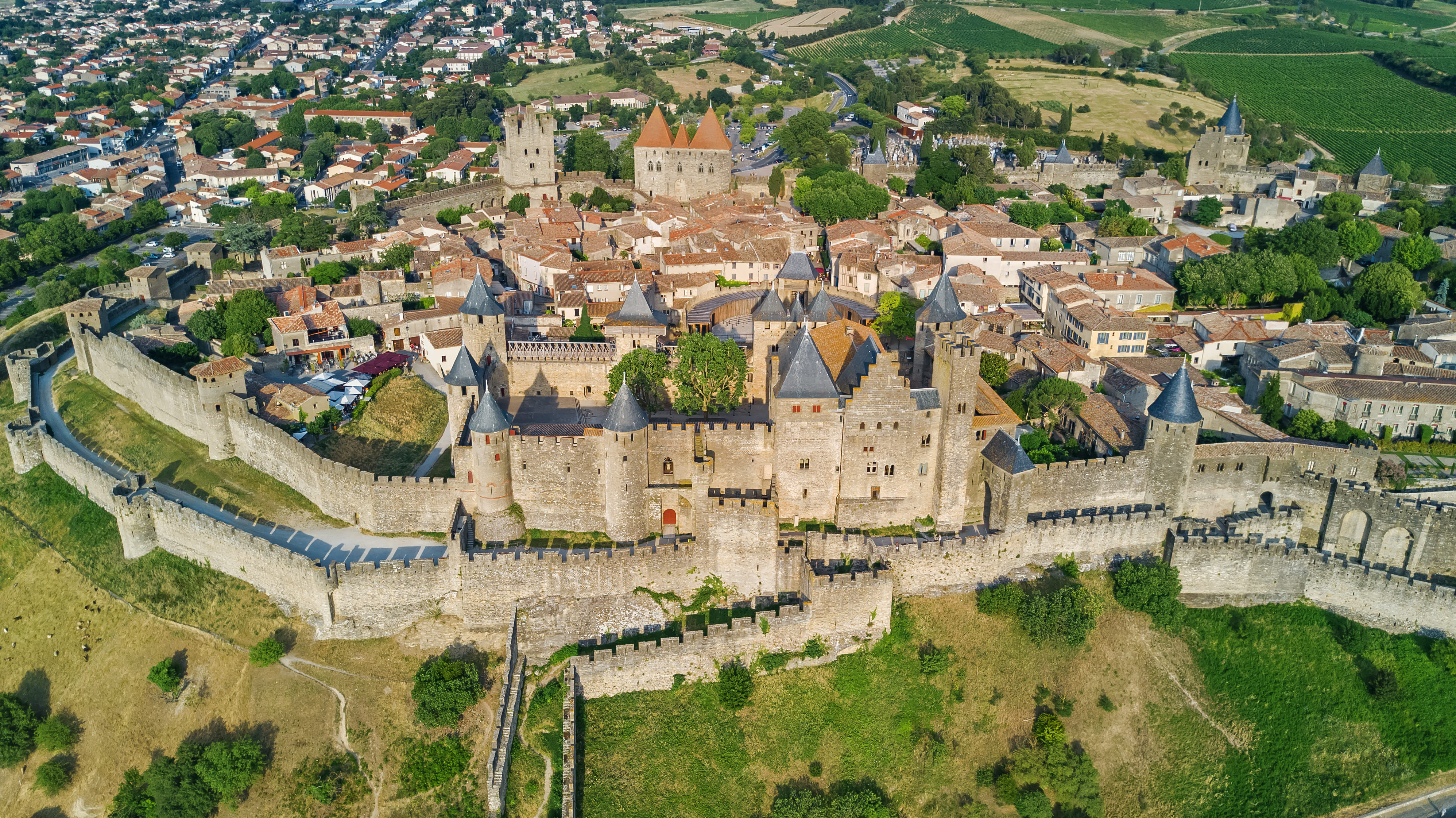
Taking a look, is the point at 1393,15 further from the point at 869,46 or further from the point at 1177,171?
the point at 1177,171

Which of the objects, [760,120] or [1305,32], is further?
[1305,32]

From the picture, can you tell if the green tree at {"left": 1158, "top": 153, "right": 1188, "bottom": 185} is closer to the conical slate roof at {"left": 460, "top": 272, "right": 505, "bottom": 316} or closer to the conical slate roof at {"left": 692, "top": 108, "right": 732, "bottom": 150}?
the conical slate roof at {"left": 692, "top": 108, "right": 732, "bottom": 150}

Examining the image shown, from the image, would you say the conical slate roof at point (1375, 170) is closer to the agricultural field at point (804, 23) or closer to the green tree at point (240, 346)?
the green tree at point (240, 346)

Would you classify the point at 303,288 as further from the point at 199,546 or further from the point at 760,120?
the point at 760,120

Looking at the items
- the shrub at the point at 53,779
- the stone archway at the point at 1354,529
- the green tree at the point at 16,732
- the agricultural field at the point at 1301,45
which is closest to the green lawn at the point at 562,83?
the agricultural field at the point at 1301,45

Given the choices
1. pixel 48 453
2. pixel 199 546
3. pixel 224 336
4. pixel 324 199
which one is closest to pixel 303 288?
pixel 224 336

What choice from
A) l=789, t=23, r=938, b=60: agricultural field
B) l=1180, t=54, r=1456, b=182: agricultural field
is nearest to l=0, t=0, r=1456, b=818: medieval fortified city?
l=1180, t=54, r=1456, b=182: agricultural field

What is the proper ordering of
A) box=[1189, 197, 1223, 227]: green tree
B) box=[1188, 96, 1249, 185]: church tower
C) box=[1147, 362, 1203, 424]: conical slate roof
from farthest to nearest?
box=[1188, 96, 1249, 185]: church tower
box=[1189, 197, 1223, 227]: green tree
box=[1147, 362, 1203, 424]: conical slate roof
